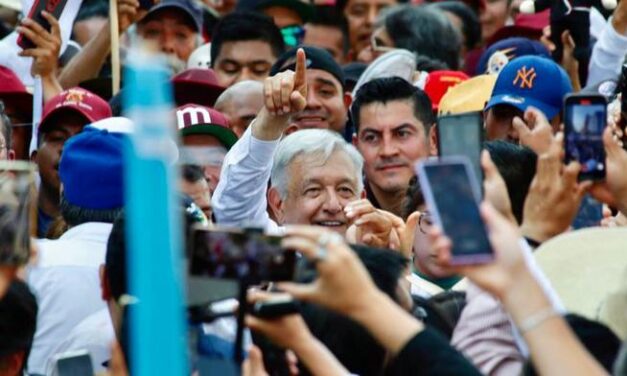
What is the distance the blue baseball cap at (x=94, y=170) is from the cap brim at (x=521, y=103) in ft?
7.21

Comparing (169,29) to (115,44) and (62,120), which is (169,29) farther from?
(62,120)

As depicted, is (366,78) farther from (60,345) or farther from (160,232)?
(160,232)

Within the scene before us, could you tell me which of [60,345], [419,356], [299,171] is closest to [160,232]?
[419,356]

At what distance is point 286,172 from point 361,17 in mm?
6378

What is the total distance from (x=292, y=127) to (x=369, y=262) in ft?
14.2

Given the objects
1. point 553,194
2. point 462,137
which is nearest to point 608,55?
point 553,194

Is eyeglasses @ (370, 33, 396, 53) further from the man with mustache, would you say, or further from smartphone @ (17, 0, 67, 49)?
the man with mustache

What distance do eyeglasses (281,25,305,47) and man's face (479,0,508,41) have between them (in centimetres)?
175

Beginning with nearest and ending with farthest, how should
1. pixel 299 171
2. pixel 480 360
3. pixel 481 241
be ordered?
pixel 481 241
pixel 480 360
pixel 299 171

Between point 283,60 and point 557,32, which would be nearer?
point 283,60

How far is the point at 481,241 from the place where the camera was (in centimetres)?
396

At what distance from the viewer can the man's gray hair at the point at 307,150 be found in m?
7.54

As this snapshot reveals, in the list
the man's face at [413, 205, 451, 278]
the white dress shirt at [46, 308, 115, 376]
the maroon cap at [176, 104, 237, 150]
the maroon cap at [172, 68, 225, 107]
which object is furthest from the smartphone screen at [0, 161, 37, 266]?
the maroon cap at [172, 68, 225, 107]

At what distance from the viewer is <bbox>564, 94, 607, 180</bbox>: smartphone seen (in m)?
4.98
